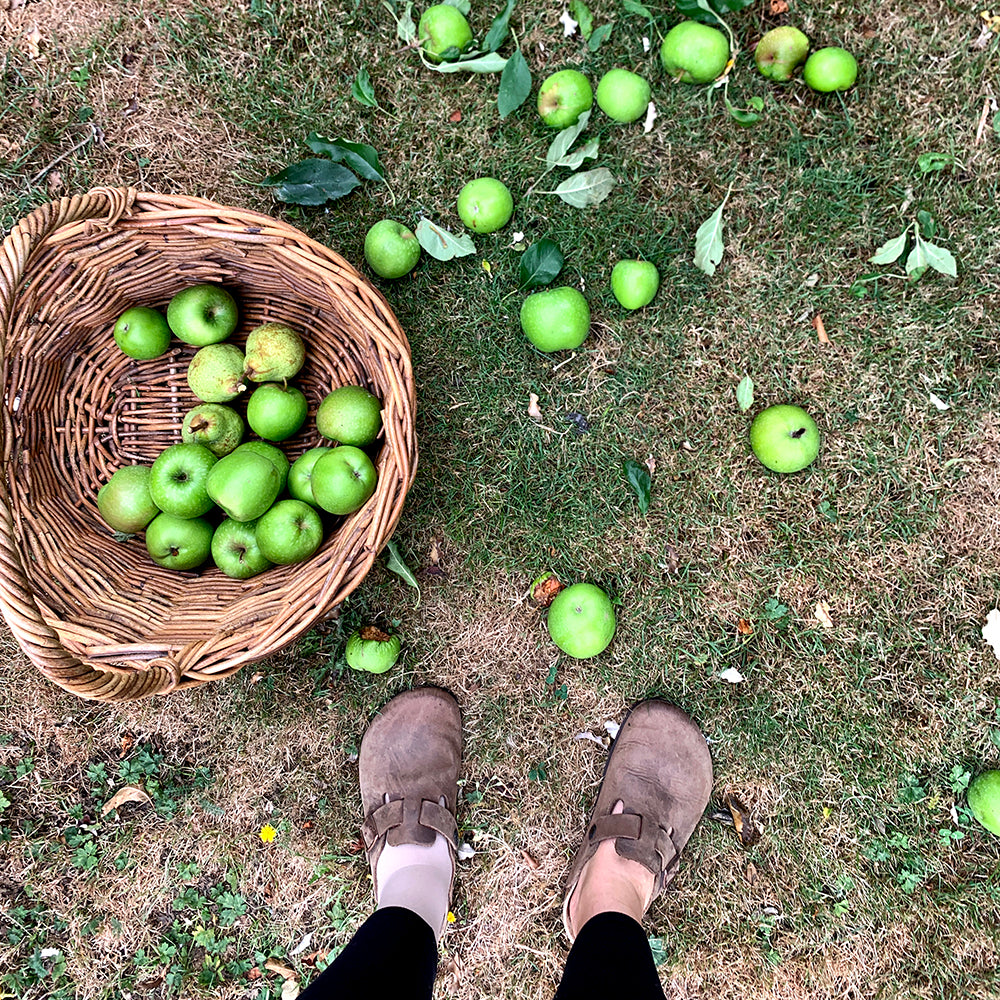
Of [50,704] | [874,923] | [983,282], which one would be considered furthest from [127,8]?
[874,923]

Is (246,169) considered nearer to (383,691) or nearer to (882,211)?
(383,691)

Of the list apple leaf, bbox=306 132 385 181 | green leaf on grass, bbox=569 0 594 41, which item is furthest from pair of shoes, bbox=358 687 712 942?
green leaf on grass, bbox=569 0 594 41

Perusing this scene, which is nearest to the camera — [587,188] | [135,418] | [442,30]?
[135,418]

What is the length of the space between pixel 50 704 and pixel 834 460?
145 inches

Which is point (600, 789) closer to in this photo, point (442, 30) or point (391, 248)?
point (391, 248)

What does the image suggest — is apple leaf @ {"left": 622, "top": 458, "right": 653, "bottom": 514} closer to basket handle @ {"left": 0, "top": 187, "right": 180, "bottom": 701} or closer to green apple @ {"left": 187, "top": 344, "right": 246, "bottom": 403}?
green apple @ {"left": 187, "top": 344, "right": 246, "bottom": 403}

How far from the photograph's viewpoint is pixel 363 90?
10.4ft

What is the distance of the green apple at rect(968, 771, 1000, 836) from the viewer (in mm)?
3029

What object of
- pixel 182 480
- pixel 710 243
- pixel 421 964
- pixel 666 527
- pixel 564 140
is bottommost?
pixel 421 964

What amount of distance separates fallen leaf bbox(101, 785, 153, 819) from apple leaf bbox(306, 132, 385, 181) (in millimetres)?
2923

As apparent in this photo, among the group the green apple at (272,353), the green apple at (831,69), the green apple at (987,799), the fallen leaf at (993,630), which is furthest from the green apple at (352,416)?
the green apple at (987,799)

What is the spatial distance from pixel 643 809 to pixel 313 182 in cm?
304

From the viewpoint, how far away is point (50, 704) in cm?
332

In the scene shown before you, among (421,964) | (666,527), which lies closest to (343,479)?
(666,527)
